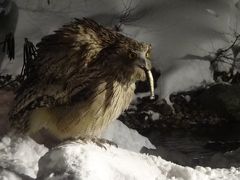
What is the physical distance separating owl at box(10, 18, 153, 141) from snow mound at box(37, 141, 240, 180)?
0.16 metres

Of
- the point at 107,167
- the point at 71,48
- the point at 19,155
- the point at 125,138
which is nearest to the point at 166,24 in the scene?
the point at 125,138

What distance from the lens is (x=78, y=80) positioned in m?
2.54

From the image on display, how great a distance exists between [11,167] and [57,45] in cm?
67

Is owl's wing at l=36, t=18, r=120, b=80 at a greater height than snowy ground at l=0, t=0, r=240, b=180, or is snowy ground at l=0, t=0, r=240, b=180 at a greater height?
owl's wing at l=36, t=18, r=120, b=80

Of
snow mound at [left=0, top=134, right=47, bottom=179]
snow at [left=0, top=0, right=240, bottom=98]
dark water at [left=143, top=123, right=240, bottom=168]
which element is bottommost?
dark water at [left=143, top=123, right=240, bottom=168]

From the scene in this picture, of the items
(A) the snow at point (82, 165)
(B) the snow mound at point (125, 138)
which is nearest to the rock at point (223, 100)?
(B) the snow mound at point (125, 138)

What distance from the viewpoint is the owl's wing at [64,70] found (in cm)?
254

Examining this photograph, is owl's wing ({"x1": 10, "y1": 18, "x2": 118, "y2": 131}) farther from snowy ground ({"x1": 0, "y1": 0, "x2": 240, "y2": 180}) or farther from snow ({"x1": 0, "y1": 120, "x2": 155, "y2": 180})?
snowy ground ({"x1": 0, "y1": 0, "x2": 240, "y2": 180})

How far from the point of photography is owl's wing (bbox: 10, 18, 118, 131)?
254cm

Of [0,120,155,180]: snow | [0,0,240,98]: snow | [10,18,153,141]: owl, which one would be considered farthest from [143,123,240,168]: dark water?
[0,120,155,180]: snow

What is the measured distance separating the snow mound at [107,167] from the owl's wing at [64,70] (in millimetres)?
237

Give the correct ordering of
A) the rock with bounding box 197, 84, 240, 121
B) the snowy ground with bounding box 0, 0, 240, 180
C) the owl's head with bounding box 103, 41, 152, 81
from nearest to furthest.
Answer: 1. the owl's head with bounding box 103, 41, 152, 81
2. the rock with bounding box 197, 84, 240, 121
3. the snowy ground with bounding box 0, 0, 240, 180

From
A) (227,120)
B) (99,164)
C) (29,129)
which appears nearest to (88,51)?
(29,129)

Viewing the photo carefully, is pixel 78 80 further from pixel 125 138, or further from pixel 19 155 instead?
pixel 125 138
